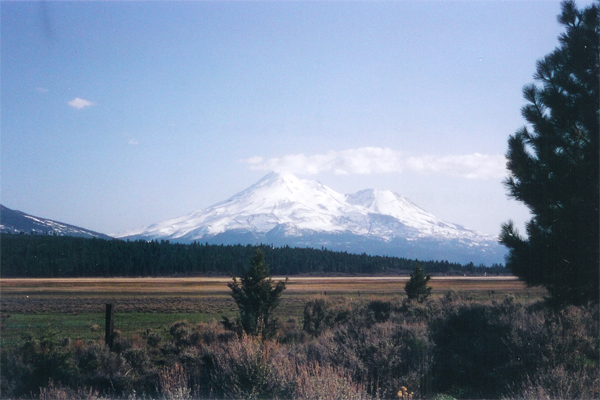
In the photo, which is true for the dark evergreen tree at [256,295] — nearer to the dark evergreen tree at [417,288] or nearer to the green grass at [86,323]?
the green grass at [86,323]

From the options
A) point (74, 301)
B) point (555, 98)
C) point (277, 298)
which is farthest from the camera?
point (74, 301)

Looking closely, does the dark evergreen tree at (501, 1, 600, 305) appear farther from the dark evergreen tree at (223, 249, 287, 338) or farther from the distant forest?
the distant forest

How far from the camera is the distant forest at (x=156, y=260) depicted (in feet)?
205

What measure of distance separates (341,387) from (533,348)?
4552 millimetres

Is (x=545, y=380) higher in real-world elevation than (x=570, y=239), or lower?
lower

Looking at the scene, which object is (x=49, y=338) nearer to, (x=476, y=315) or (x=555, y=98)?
(x=476, y=315)

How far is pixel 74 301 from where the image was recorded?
1487 inches

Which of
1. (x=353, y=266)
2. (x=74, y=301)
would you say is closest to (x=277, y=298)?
(x=74, y=301)

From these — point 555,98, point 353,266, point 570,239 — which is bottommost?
point 353,266

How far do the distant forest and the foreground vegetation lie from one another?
46.4 metres

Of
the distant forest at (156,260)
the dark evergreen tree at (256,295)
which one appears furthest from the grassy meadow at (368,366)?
the distant forest at (156,260)

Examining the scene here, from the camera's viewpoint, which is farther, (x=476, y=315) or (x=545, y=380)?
(x=476, y=315)

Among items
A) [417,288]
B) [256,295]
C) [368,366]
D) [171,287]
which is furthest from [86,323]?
[171,287]

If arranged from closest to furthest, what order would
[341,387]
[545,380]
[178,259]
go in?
[341,387] → [545,380] → [178,259]
